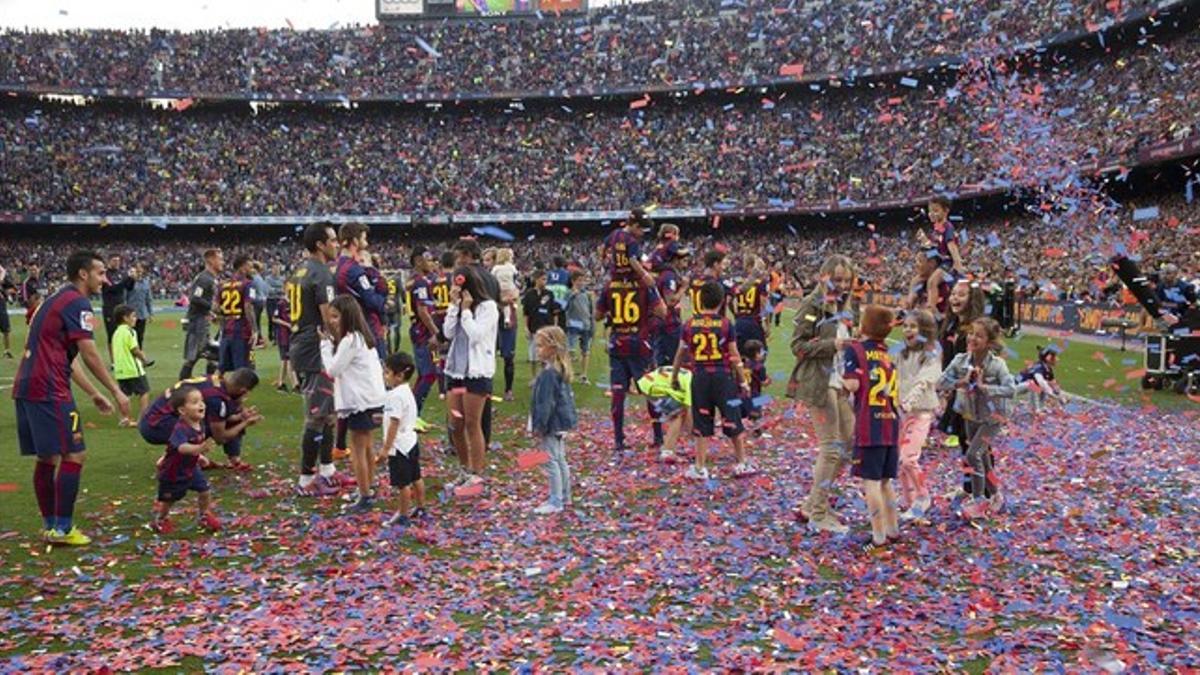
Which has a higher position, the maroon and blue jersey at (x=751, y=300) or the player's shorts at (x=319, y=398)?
the maroon and blue jersey at (x=751, y=300)

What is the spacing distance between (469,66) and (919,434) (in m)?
58.9

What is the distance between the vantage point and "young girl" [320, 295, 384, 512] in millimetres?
8547

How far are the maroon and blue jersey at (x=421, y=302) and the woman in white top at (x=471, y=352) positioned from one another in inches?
112

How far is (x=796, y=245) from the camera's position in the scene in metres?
58.0

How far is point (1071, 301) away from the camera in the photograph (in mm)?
29328

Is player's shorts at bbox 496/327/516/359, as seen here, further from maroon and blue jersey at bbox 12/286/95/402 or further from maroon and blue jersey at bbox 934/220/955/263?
maroon and blue jersey at bbox 12/286/95/402

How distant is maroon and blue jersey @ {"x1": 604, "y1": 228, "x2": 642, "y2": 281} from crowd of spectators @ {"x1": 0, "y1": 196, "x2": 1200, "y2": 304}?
26.6 meters

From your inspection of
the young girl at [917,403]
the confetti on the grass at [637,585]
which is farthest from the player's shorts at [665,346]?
the young girl at [917,403]

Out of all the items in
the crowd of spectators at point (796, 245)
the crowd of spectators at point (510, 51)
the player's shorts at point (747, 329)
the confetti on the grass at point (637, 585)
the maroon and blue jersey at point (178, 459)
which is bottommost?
the confetti on the grass at point (637, 585)

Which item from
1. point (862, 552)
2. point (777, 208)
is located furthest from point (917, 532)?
point (777, 208)

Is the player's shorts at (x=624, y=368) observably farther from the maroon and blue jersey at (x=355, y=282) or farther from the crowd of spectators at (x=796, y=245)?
the crowd of spectators at (x=796, y=245)

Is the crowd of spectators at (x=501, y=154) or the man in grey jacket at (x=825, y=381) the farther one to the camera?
the crowd of spectators at (x=501, y=154)

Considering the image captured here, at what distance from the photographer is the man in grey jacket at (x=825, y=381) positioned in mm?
7945

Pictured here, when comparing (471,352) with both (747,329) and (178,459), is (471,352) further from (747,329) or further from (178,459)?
(747,329)
